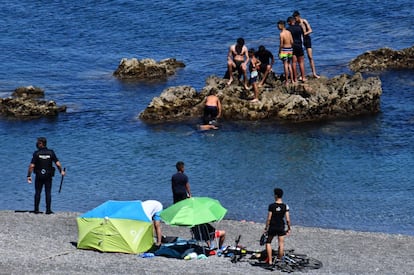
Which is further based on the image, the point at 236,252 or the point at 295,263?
the point at 236,252

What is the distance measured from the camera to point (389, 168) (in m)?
32.7

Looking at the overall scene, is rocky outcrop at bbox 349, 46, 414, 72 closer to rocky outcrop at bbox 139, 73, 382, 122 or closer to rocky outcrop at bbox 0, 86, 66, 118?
rocky outcrop at bbox 139, 73, 382, 122

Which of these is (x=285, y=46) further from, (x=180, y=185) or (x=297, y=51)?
(x=180, y=185)

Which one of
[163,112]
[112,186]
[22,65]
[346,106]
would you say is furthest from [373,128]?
[22,65]

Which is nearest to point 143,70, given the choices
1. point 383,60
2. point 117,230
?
point 383,60

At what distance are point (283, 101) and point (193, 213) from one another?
14.6 metres

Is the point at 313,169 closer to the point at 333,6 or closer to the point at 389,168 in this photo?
the point at 389,168

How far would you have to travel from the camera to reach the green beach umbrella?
77.2ft

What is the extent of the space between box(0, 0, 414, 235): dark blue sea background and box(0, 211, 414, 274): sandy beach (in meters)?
1.99

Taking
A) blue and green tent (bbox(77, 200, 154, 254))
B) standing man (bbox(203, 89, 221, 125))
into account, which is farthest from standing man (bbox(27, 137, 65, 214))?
standing man (bbox(203, 89, 221, 125))

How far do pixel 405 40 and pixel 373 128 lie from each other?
42.2ft

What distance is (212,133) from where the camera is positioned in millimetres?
36562

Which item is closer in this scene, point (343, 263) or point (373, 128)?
point (343, 263)

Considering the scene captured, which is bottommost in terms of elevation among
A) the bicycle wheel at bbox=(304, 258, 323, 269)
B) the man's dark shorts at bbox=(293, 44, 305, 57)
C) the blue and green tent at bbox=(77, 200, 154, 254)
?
the bicycle wheel at bbox=(304, 258, 323, 269)
